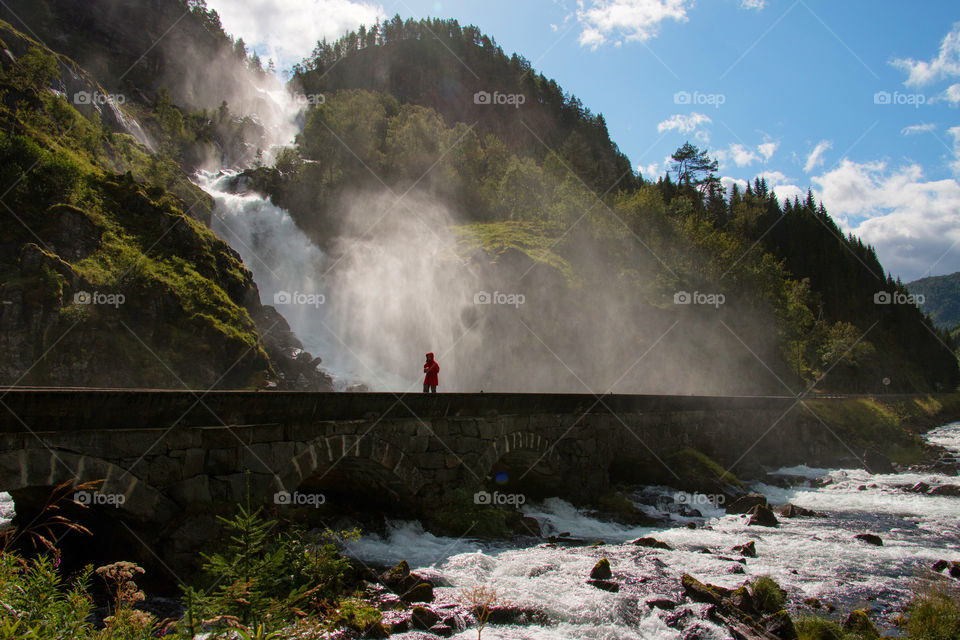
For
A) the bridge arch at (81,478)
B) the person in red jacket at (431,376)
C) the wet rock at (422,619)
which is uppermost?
the person in red jacket at (431,376)

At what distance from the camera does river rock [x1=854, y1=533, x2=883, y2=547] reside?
1495 cm

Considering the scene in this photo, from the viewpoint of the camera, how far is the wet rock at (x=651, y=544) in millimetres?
13500

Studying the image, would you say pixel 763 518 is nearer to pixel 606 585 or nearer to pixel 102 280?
pixel 606 585

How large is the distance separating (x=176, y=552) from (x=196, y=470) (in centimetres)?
124

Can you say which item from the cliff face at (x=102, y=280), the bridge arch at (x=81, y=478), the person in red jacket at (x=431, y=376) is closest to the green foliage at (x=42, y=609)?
the bridge arch at (x=81, y=478)

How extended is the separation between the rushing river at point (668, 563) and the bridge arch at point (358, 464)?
1.09 m

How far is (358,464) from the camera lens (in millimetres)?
12547

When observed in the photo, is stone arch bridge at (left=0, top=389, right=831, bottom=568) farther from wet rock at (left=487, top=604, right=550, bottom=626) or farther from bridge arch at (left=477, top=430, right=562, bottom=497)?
wet rock at (left=487, top=604, right=550, bottom=626)

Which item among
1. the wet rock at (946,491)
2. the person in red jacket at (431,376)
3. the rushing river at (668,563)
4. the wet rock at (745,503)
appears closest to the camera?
the rushing river at (668,563)

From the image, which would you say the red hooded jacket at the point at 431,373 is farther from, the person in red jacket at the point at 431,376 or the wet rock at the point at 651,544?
the wet rock at the point at 651,544

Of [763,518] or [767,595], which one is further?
[763,518]

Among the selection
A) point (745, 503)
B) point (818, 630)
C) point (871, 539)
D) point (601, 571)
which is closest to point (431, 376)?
point (601, 571)

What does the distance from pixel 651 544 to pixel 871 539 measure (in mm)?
6448

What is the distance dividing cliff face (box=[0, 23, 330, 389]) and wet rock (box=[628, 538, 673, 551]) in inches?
863
